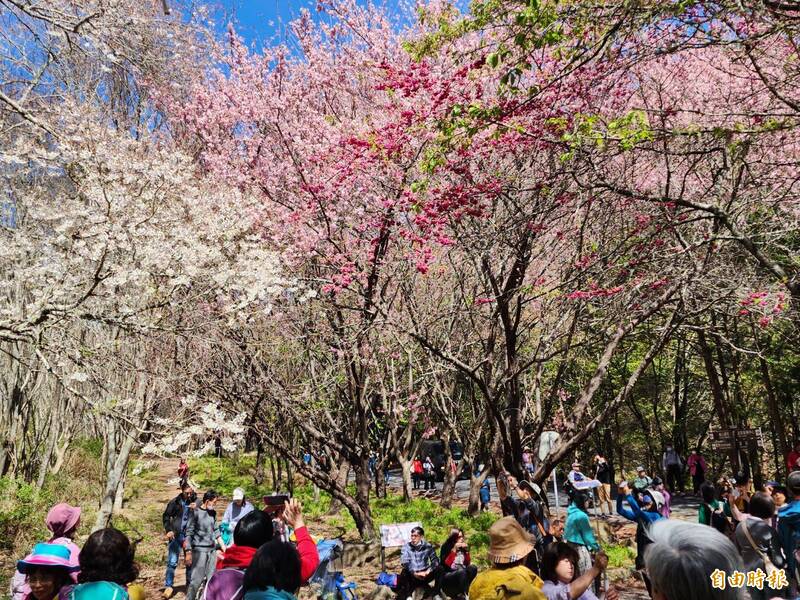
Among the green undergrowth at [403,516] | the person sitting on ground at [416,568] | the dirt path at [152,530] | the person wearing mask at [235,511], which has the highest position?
the person wearing mask at [235,511]

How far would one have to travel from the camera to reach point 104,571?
279 centimetres

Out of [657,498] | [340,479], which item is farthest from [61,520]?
[340,479]

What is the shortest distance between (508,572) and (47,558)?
232 cm

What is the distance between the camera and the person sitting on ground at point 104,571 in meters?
2.72

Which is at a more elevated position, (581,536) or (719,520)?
(719,520)

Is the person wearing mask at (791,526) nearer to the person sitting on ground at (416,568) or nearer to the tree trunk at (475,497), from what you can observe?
the person sitting on ground at (416,568)

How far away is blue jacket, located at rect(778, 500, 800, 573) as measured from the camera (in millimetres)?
4332

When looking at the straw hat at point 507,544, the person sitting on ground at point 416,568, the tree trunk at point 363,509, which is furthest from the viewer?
the tree trunk at point 363,509

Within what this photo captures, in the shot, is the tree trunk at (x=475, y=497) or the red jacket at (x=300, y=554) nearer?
the red jacket at (x=300, y=554)

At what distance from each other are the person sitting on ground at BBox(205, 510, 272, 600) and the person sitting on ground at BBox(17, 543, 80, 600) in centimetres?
70

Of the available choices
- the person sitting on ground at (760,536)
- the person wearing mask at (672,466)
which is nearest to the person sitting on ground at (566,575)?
the person sitting on ground at (760,536)

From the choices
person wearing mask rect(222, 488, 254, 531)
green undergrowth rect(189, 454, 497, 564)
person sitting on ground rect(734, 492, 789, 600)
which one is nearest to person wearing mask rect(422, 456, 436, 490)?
green undergrowth rect(189, 454, 497, 564)

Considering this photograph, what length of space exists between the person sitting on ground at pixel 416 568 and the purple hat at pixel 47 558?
15.3ft

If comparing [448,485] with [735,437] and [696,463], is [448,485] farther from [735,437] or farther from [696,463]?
[735,437]
